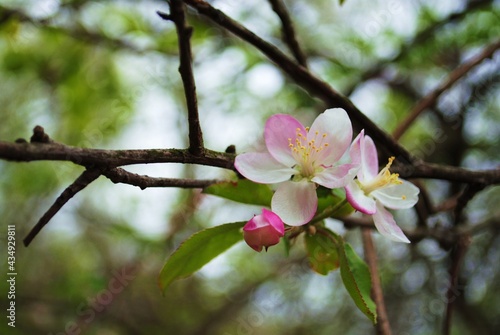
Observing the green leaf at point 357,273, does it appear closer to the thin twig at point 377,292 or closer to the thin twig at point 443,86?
the thin twig at point 377,292

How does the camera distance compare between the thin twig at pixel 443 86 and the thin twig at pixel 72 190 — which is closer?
the thin twig at pixel 72 190

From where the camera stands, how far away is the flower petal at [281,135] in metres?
0.61

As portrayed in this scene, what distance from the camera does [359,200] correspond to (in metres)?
0.57

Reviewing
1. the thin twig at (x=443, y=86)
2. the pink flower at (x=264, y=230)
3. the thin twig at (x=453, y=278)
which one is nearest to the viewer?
the pink flower at (x=264, y=230)

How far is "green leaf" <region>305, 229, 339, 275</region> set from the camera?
635mm

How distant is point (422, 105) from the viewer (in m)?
1.04

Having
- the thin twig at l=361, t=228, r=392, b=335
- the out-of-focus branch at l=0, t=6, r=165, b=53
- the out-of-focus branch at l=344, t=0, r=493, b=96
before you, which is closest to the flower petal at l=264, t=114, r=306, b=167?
the thin twig at l=361, t=228, r=392, b=335

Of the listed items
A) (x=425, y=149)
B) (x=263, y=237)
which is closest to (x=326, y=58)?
(x=425, y=149)

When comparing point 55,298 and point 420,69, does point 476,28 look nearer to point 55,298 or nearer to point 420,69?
point 420,69

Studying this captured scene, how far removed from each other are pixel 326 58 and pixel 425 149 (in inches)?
16.5

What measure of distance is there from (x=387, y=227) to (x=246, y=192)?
16 centimetres

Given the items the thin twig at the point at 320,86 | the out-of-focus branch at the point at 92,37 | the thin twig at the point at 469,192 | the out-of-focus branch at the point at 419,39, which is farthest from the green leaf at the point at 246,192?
the out-of-focus branch at the point at 92,37

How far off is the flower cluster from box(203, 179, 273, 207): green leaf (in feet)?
0.11

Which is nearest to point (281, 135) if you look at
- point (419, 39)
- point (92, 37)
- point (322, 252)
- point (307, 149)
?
point (307, 149)
